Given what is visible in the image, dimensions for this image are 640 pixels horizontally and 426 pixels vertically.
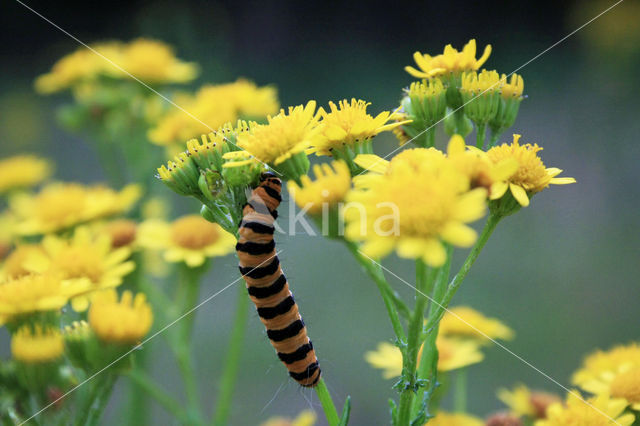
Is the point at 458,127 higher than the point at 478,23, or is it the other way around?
the point at 478,23

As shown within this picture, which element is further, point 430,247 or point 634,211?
point 634,211

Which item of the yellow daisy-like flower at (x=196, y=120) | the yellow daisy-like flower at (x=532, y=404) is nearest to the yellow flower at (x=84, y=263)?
the yellow daisy-like flower at (x=196, y=120)

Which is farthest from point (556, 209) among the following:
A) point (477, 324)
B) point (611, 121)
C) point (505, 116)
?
point (505, 116)

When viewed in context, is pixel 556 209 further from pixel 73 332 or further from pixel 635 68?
pixel 73 332

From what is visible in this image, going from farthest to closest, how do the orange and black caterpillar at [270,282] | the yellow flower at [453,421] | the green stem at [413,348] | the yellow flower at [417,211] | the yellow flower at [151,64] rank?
the yellow flower at [151,64], the yellow flower at [453,421], the orange and black caterpillar at [270,282], the green stem at [413,348], the yellow flower at [417,211]

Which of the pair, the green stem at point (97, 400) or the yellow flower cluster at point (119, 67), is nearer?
the green stem at point (97, 400)

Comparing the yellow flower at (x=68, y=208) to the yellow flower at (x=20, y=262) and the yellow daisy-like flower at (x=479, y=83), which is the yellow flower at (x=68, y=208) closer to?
the yellow flower at (x=20, y=262)

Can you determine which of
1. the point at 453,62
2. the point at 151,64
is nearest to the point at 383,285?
the point at 453,62
